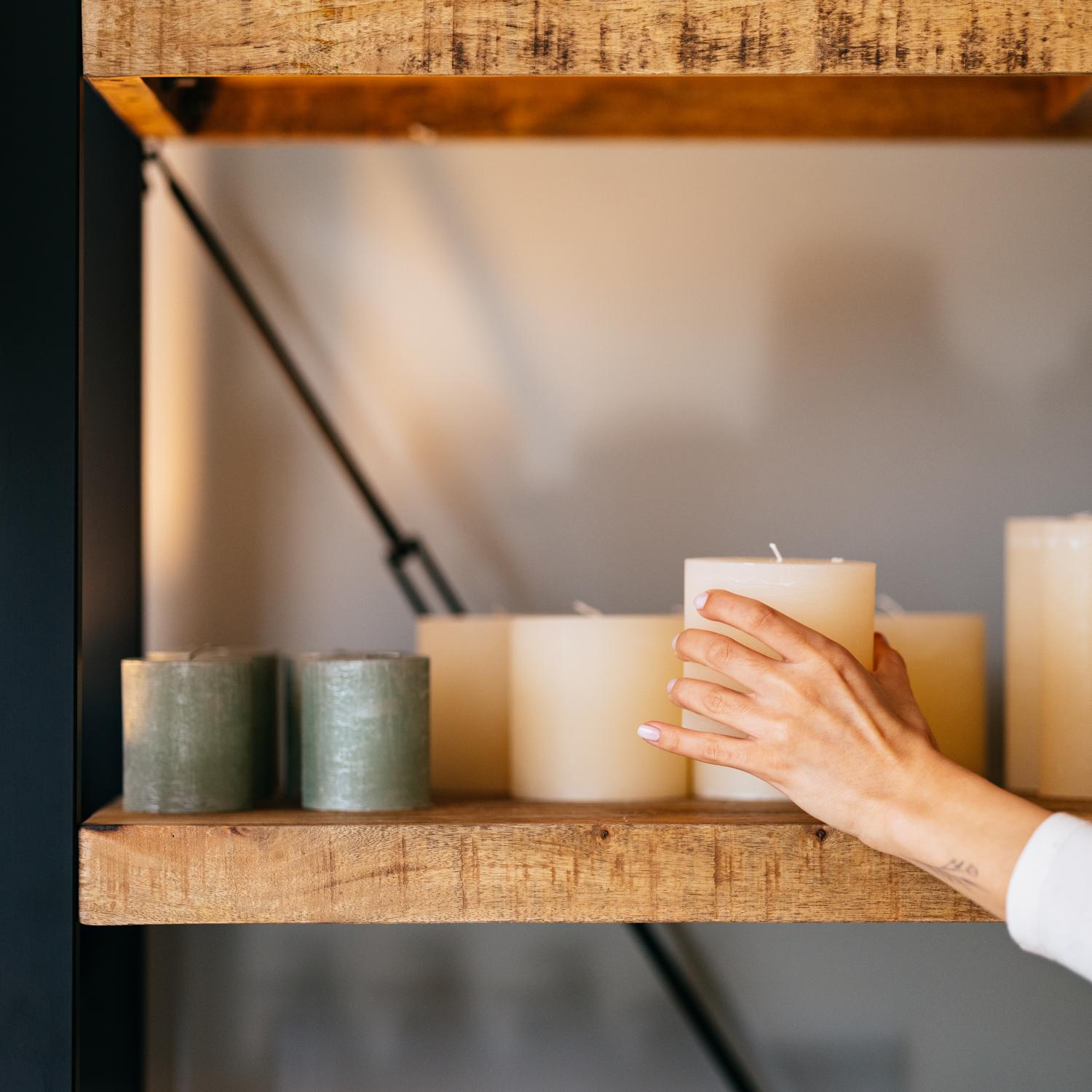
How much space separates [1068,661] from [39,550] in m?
0.56

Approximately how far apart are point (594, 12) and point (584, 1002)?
65cm

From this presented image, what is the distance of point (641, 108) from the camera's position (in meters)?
0.83

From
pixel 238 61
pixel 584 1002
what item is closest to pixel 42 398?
pixel 238 61

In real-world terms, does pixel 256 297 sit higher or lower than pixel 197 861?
higher

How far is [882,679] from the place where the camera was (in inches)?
22.2

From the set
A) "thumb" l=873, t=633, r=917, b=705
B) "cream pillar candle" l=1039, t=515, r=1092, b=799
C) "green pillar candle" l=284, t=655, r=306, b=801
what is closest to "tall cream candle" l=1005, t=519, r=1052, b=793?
"cream pillar candle" l=1039, t=515, r=1092, b=799

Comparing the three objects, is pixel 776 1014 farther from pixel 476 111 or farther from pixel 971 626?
pixel 476 111

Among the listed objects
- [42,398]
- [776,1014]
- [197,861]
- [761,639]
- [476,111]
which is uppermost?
[476,111]

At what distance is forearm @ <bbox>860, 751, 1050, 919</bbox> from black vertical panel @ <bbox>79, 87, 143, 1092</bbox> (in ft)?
1.34

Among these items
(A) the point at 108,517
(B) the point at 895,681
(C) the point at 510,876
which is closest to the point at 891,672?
(B) the point at 895,681

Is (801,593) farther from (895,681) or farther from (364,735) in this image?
(364,735)

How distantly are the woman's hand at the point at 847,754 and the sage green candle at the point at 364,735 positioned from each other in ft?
0.49

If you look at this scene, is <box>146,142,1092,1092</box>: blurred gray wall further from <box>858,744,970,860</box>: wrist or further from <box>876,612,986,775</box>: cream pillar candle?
<box>858,744,970,860</box>: wrist

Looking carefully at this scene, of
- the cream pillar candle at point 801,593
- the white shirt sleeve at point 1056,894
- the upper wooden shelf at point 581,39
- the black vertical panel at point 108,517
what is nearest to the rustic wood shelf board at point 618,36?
the upper wooden shelf at point 581,39
